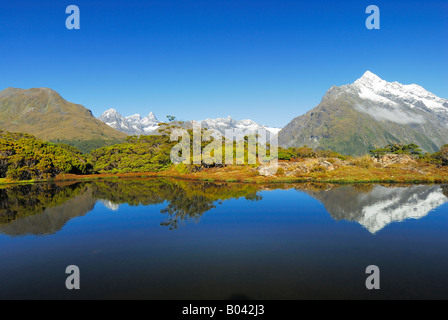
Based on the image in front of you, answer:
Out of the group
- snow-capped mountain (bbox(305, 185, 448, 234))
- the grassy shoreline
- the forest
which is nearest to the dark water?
snow-capped mountain (bbox(305, 185, 448, 234))

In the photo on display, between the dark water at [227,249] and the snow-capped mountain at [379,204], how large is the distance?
17cm

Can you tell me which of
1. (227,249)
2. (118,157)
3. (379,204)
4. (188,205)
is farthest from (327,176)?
(118,157)

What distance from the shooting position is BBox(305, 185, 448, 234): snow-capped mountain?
27.1 meters

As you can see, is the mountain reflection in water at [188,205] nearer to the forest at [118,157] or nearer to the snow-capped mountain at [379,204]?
the snow-capped mountain at [379,204]

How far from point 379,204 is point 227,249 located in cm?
2492

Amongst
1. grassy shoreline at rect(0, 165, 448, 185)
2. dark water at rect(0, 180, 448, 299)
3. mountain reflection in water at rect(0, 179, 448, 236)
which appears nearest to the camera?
dark water at rect(0, 180, 448, 299)

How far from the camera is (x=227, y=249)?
1903 cm

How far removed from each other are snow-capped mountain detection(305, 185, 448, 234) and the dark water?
0.55 feet

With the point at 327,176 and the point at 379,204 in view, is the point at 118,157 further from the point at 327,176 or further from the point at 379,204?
the point at 379,204

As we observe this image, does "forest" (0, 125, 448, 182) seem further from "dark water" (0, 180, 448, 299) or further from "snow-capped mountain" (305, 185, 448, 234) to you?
"snow-capped mountain" (305, 185, 448, 234)

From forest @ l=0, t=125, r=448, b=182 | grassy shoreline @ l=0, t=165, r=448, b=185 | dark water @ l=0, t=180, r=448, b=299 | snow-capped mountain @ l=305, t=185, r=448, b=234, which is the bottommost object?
dark water @ l=0, t=180, r=448, b=299

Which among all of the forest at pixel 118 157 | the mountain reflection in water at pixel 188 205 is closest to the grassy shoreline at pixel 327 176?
the forest at pixel 118 157

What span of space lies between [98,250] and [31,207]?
22.3 meters

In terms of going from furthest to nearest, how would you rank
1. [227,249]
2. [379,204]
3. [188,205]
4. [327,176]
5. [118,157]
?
[118,157], [327,176], [188,205], [379,204], [227,249]
